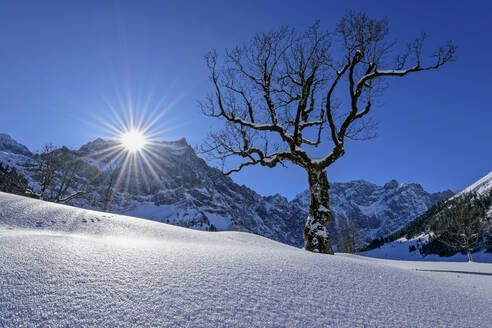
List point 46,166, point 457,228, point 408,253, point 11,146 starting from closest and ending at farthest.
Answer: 1. point 46,166
2. point 457,228
3. point 408,253
4. point 11,146

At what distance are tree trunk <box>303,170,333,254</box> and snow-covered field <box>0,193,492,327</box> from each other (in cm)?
345

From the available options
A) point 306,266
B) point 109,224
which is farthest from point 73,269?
point 109,224

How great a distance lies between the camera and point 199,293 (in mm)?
1391

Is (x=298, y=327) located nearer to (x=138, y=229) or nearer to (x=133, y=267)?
(x=133, y=267)

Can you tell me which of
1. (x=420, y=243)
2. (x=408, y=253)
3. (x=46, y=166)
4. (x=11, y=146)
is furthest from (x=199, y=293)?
(x=11, y=146)

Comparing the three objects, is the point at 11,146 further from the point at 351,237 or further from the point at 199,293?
the point at 199,293

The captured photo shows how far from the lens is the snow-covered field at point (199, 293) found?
1112 millimetres

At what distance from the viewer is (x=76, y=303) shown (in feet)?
3.72

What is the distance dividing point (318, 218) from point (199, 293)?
522 cm

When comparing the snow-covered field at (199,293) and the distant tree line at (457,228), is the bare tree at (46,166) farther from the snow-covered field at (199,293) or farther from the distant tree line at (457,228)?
the distant tree line at (457,228)

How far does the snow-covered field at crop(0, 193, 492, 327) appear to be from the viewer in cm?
111

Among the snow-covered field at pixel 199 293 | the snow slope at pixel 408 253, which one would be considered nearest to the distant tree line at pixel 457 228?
the snow slope at pixel 408 253

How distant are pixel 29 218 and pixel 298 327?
4.00m

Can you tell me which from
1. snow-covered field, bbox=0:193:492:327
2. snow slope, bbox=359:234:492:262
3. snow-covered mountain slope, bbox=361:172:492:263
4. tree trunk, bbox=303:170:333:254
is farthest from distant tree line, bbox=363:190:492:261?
snow-covered field, bbox=0:193:492:327
